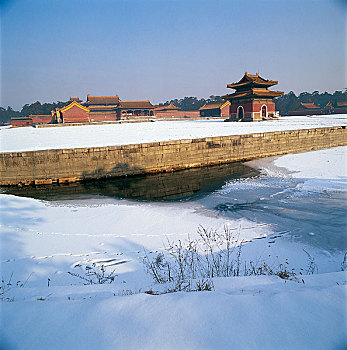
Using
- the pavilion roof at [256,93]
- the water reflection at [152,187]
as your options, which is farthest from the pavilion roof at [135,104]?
the water reflection at [152,187]

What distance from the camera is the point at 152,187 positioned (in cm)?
948

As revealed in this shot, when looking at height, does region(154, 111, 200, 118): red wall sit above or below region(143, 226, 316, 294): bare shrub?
above

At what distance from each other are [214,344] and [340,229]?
4488 mm

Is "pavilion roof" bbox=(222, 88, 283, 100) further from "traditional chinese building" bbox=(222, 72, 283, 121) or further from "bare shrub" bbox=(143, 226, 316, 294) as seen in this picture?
"bare shrub" bbox=(143, 226, 316, 294)

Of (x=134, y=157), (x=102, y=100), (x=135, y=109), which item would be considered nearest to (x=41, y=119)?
(x=102, y=100)

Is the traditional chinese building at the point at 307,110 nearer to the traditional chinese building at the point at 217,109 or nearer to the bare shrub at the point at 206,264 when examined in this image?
the traditional chinese building at the point at 217,109

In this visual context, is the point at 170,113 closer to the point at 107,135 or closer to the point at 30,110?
the point at 107,135

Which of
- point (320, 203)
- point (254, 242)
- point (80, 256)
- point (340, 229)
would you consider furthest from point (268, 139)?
point (80, 256)

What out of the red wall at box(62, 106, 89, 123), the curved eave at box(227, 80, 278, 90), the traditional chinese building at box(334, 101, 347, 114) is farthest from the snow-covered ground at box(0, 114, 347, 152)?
the traditional chinese building at box(334, 101, 347, 114)

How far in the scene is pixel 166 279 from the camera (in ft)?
9.89

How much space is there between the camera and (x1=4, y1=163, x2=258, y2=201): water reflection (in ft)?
27.5

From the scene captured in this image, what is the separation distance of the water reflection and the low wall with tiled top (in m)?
0.50

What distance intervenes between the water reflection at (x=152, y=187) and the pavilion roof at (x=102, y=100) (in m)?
35.8

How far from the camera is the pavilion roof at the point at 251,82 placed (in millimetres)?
26620
